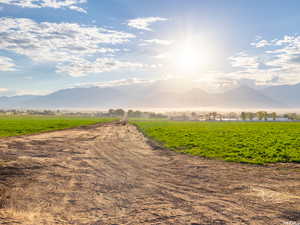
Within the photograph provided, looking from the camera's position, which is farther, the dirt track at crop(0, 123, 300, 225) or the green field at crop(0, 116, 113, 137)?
the green field at crop(0, 116, 113, 137)

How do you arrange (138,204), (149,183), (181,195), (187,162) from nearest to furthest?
(138,204) → (181,195) → (149,183) → (187,162)

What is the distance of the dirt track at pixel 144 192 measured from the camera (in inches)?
293

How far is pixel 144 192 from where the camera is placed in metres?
9.77

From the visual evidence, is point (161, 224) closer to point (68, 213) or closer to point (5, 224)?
point (68, 213)

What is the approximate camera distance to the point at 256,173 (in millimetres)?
13008

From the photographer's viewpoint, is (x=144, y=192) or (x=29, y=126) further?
(x=29, y=126)

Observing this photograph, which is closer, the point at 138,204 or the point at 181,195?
the point at 138,204

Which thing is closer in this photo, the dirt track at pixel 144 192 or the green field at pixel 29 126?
the dirt track at pixel 144 192

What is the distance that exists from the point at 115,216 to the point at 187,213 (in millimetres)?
2489

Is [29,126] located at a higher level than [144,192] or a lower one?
higher

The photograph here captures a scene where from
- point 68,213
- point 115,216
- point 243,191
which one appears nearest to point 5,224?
point 68,213

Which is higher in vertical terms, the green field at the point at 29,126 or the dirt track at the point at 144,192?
the green field at the point at 29,126

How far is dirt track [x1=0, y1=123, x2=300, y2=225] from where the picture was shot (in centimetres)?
743

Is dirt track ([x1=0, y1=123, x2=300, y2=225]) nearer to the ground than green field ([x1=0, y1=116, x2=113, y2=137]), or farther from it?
nearer to the ground
